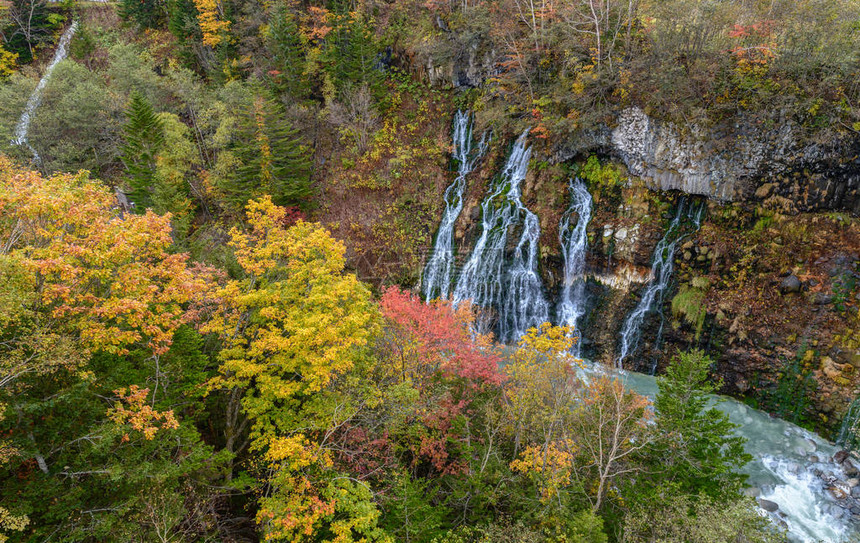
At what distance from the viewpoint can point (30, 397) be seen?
8633mm

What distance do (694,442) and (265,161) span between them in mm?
27716

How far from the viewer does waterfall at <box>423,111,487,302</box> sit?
88.4 ft

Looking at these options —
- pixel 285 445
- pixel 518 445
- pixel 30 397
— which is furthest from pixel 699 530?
pixel 30 397

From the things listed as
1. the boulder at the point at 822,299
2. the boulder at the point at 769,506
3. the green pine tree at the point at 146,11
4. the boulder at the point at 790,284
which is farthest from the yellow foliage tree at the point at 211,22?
the boulder at the point at 769,506

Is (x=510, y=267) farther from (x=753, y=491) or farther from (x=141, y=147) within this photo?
(x=141, y=147)

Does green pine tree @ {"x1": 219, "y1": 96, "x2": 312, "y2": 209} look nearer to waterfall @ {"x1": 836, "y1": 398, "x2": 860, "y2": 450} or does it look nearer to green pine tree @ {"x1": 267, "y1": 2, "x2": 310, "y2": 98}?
green pine tree @ {"x1": 267, "y1": 2, "x2": 310, "y2": 98}

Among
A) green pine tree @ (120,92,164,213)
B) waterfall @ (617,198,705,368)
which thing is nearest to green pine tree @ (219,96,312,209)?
green pine tree @ (120,92,164,213)

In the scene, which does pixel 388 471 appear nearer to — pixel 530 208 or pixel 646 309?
pixel 646 309

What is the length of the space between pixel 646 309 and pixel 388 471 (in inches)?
652

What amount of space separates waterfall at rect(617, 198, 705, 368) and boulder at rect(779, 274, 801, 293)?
447cm

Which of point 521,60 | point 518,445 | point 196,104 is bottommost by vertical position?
point 518,445

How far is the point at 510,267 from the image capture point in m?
25.0

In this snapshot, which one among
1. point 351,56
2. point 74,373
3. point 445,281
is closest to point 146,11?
point 351,56

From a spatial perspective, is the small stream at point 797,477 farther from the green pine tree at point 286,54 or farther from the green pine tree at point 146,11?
the green pine tree at point 146,11
